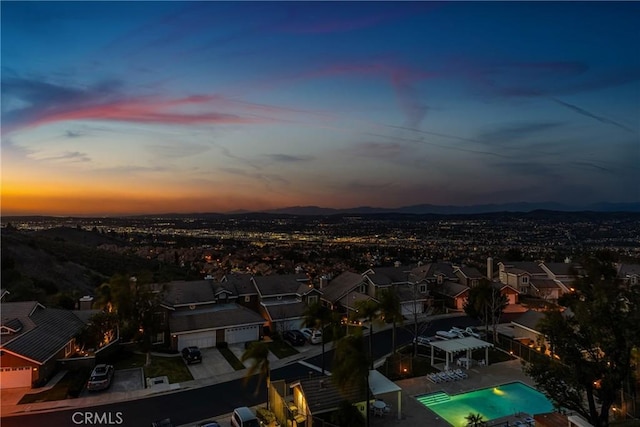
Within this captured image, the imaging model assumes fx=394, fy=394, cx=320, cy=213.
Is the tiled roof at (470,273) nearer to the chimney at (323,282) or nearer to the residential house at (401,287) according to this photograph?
the residential house at (401,287)

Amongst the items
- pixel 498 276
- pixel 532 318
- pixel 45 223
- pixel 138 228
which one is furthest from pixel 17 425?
pixel 138 228

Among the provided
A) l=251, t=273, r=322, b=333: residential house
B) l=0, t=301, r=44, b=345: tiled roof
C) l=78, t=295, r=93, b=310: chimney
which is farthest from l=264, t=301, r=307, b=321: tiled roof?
l=0, t=301, r=44, b=345: tiled roof

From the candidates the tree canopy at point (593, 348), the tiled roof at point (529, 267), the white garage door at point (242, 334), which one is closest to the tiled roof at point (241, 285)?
the white garage door at point (242, 334)

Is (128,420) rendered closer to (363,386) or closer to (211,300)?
(363,386)

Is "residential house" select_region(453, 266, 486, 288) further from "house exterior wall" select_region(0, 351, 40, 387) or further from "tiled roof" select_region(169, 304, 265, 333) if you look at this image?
"house exterior wall" select_region(0, 351, 40, 387)

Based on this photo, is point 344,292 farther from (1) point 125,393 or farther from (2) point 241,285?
(1) point 125,393

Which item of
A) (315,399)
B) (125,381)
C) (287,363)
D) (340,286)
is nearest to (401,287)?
(340,286)
